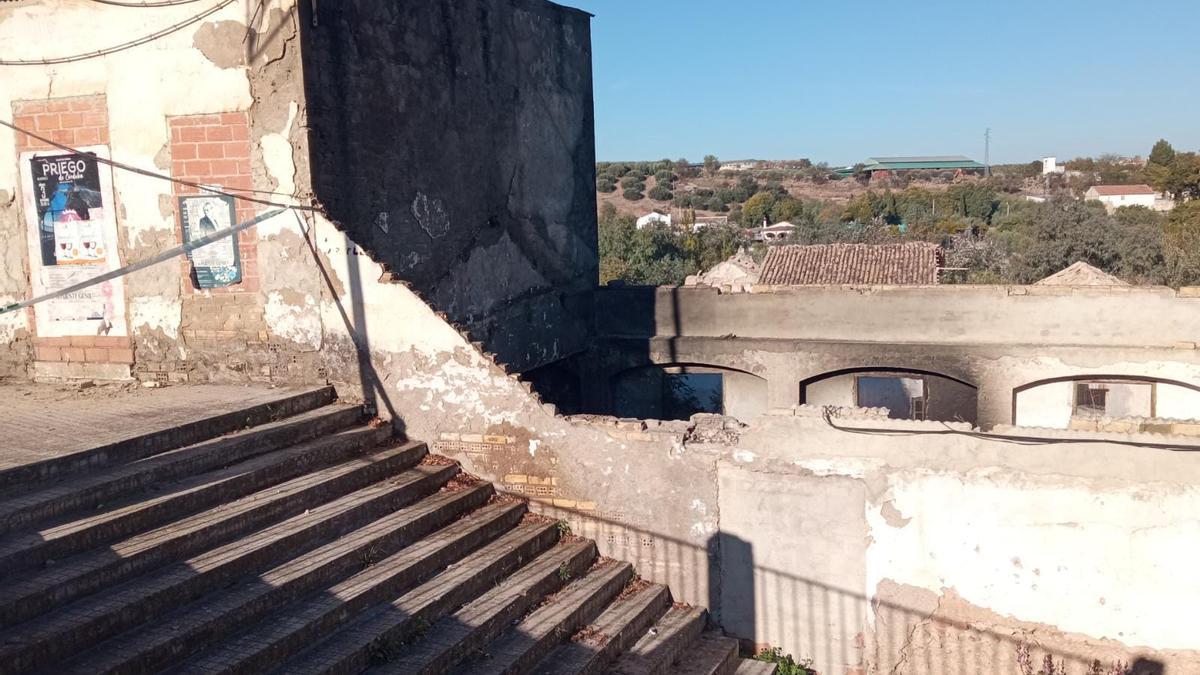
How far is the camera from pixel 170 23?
8633mm

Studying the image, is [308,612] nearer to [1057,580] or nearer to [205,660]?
[205,660]

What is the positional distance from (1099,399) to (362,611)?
12.2 metres

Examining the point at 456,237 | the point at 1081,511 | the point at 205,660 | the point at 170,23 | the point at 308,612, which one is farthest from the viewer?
the point at 456,237

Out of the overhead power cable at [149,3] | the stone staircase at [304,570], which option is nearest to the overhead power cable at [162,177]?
the overhead power cable at [149,3]

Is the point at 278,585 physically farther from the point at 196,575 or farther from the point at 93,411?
the point at 93,411

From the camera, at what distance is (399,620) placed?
19.5ft

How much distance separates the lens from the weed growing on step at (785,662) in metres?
7.34

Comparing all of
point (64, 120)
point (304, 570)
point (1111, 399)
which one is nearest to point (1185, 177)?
point (1111, 399)

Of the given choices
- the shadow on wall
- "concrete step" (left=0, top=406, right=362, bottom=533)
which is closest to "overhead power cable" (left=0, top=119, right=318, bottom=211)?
"concrete step" (left=0, top=406, right=362, bottom=533)

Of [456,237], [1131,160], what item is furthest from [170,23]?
[1131,160]

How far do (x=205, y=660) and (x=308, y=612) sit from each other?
29.7 inches

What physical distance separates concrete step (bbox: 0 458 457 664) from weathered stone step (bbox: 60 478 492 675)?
7 cm

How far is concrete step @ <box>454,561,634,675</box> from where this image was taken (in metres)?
5.96

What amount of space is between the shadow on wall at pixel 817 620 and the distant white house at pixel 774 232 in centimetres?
4798
